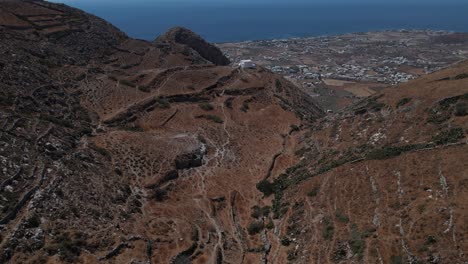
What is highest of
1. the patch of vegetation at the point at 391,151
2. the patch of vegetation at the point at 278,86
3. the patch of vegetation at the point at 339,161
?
the patch of vegetation at the point at 278,86

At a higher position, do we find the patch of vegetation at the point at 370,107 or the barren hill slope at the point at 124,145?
the patch of vegetation at the point at 370,107

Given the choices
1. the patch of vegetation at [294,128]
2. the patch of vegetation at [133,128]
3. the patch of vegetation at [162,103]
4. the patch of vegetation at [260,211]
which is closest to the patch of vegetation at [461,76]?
the patch of vegetation at [294,128]

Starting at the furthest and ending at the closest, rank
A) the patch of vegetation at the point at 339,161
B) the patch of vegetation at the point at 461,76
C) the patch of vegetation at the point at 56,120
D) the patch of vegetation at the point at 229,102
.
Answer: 1. the patch of vegetation at the point at 229,102
2. the patch of vegetation at the point at 461,76
3. the patch of vegetation at the point at 56,120
4. the patch of vegetation at the point at 339,161

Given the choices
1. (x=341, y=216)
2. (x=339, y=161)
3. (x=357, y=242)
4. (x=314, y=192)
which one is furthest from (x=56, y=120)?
(x=357, y=242)

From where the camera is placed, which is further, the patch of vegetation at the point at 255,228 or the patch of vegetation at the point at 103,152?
the patch of vegetation at the point at 103,152

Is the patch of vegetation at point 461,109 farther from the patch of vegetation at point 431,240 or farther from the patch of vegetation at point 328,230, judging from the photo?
the patch of vegetation at point 431,240

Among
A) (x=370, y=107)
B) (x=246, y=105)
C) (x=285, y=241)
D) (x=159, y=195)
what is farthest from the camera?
(x=246, y=105)

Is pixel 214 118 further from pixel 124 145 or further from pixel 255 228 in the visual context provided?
pixel 255 228

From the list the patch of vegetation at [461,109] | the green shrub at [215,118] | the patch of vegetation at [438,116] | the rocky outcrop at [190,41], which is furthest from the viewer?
the rocky outcrop at [190,41]
